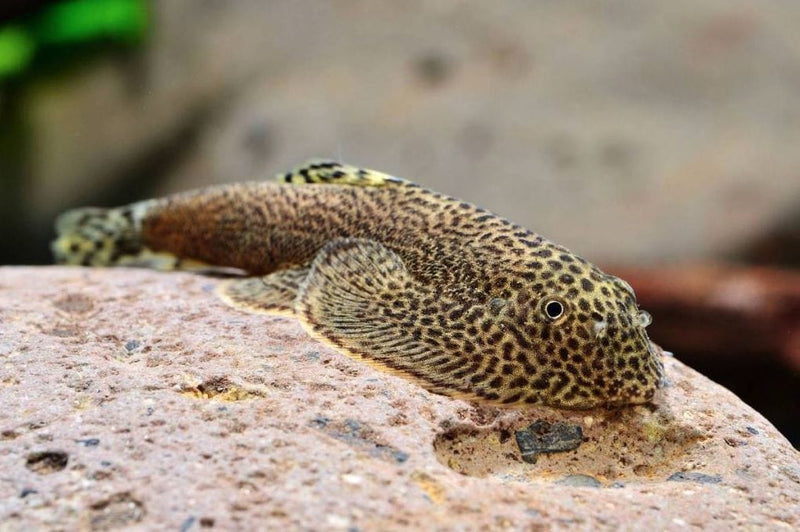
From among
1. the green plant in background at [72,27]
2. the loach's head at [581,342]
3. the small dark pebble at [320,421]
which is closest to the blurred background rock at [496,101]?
the green plant in background at [72,27]

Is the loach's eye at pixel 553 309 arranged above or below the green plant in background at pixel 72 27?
below

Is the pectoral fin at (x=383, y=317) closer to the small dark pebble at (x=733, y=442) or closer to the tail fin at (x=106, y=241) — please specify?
the small dark pebble at (x=733, y=442)

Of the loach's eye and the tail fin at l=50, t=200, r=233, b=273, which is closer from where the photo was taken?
the loach's eye

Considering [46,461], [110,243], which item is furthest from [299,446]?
[110,243]

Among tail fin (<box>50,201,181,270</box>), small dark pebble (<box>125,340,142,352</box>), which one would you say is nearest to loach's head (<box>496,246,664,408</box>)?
small dark pebble (<box>125,340,142,352</box>)

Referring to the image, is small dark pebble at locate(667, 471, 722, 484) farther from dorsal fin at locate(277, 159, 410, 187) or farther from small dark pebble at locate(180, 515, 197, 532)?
dorsal fin at locate(277, 159, 410, 187)

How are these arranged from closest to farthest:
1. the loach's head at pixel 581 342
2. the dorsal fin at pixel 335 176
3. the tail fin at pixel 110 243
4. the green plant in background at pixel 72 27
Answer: the loach's head at pixel 581 342 → the dorsal fin at pixel 335 176 → the tail fin at pixel 110 243 → the green plant in background at pixel 72 27

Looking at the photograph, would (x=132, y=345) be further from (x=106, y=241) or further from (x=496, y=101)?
(x=496, y=101)
